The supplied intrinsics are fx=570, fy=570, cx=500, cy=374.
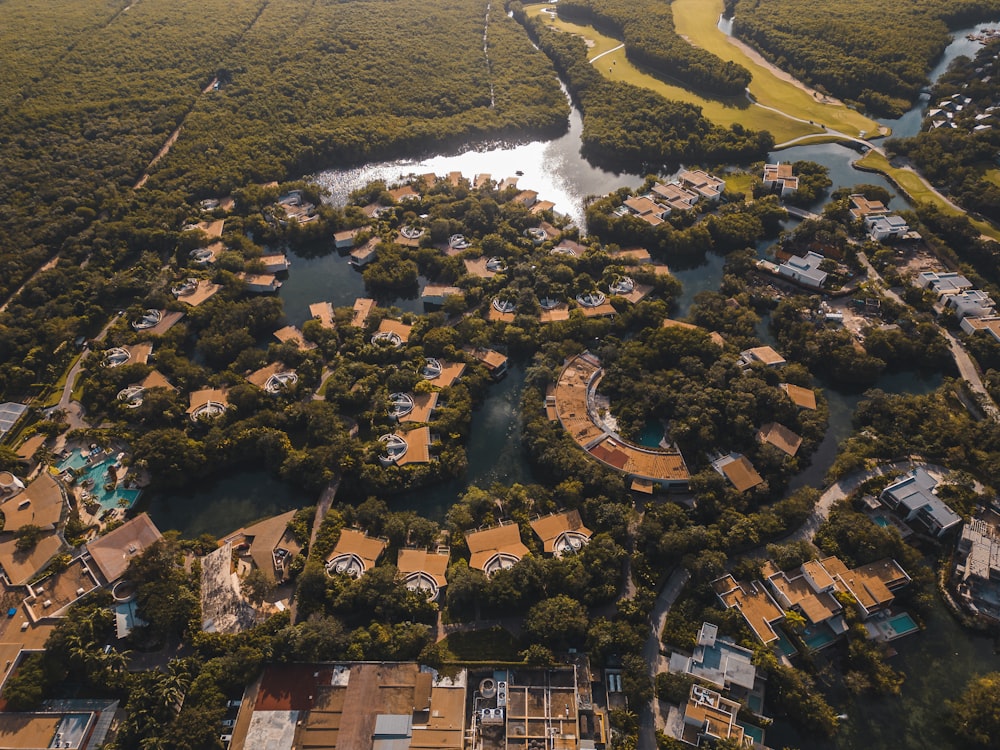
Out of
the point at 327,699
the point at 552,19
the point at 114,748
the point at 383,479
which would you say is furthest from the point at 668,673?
the point at 552,19

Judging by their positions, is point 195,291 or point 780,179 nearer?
point 195,291

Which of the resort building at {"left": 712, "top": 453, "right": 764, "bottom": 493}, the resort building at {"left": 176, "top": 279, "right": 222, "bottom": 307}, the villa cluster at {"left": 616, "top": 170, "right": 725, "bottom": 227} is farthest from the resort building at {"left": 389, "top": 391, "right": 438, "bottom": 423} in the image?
the villa cluster at {"left": 616, "top": 170, "right": 725, "bottom": 227}

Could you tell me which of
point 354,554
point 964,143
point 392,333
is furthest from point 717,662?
point 964,143

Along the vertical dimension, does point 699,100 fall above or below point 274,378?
above

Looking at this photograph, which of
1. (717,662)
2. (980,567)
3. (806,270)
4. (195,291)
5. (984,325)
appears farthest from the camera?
(195,291)

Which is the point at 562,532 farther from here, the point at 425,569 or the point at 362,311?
the point at 362,311
